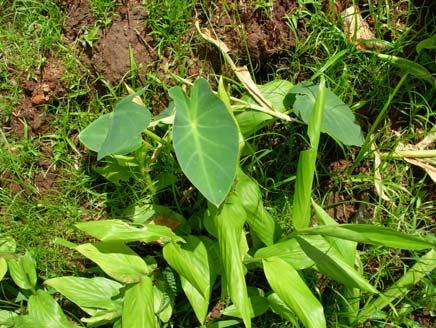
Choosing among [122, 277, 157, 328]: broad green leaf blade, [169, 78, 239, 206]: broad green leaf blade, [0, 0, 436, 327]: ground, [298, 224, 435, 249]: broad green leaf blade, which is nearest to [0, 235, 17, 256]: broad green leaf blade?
[0, 0, 436, 327]: ground

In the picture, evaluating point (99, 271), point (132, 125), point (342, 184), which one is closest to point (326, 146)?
point (342, 184)

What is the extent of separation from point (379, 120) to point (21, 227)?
3.79 ft

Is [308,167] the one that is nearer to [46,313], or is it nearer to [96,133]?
[96,133]

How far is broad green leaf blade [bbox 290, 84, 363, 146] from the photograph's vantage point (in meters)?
1.76

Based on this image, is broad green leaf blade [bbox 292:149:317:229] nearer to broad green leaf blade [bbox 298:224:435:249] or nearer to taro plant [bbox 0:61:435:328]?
taro plant [bbox 0:61:435:328]

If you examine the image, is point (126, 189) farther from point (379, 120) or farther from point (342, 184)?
point (379, 120)

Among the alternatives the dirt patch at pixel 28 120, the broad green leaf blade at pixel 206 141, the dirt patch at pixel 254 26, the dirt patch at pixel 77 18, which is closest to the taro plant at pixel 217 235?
the broad green leaf blade at pixel 206 141

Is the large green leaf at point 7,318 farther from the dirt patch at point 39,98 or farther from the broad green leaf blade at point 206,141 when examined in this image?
the broad green leaf blade at point 206,141

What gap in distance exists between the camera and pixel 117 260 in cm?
176

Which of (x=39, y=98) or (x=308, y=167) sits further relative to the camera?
(x=39, y=98)

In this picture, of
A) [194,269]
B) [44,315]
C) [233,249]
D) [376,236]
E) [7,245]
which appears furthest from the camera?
[7,245]

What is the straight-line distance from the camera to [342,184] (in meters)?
1.96

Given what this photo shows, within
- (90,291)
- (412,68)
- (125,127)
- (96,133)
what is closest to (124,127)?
(125,127)

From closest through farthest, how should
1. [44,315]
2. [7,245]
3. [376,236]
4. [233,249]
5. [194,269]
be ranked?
[376,236] → [233,249] → [194,269] → [44,315] → [7,245]
